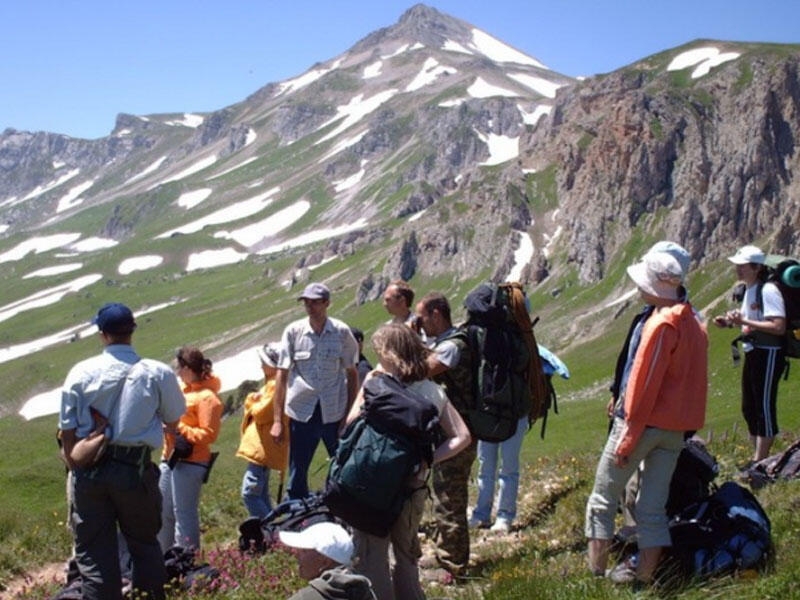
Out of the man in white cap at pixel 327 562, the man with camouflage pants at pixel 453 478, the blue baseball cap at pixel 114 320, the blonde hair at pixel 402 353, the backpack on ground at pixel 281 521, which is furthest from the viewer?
the backpack on ground at pixel 281 521

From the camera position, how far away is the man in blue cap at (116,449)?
24.4 ft

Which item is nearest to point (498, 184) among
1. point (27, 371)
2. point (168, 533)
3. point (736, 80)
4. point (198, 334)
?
A: point (736, 80)

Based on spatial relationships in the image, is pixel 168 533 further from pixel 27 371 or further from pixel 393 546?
pixel 27 371

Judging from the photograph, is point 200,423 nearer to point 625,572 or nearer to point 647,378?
point 625,572

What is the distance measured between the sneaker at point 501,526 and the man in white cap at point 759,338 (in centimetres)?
329

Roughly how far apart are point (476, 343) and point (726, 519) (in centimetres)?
284

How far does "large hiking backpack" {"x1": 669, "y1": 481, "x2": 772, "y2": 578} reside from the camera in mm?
6867

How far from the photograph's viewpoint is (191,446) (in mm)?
9383

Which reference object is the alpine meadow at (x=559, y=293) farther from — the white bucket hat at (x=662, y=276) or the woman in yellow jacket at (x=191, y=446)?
the white bucket hat at (x=662, y=276)

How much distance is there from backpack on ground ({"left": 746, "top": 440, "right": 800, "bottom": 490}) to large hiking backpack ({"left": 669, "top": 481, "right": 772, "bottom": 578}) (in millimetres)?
2598

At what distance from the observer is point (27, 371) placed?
446 feet

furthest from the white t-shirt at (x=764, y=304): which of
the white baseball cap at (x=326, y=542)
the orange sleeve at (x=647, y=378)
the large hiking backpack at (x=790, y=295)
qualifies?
the white baseball cap at (x=326, y=542)

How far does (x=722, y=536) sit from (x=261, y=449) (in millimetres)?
5442

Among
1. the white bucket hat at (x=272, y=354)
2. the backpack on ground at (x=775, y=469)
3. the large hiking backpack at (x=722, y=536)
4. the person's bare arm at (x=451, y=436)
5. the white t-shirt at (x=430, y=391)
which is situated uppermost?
the white bucket hat at (x=272, y=354)
